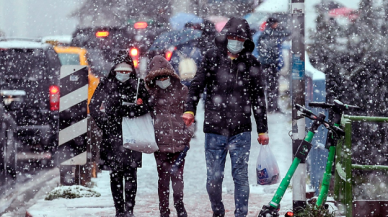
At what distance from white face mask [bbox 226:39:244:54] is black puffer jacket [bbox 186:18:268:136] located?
0.17 ft

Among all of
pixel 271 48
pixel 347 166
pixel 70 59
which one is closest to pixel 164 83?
pixel 347 166

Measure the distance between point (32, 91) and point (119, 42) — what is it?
6.75 feet

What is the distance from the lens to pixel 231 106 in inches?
229

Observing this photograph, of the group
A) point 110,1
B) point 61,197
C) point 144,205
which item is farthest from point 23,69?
point 110,1

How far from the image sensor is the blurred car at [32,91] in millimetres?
10438

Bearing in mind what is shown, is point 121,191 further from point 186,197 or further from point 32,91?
point 32,91

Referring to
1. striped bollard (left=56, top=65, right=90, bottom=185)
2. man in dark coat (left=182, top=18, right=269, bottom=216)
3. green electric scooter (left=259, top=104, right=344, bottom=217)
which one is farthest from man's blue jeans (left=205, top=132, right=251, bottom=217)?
striped bollard (left=56, top=65, right=90, bottom=185)

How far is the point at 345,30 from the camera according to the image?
335 inches

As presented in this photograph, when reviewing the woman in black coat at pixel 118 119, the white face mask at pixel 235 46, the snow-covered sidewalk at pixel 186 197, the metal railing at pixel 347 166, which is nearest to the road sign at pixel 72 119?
the snow-covered sidewalk at pixel 186 197

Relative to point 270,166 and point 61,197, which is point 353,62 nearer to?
point 270,166

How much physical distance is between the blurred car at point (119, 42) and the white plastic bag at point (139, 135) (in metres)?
4.76

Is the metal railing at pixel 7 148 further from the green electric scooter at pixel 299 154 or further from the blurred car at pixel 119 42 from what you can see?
the green electric scooter at pixel 299 154

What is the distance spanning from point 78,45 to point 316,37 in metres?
6.84

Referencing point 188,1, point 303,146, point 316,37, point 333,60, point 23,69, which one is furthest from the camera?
point 188,1
